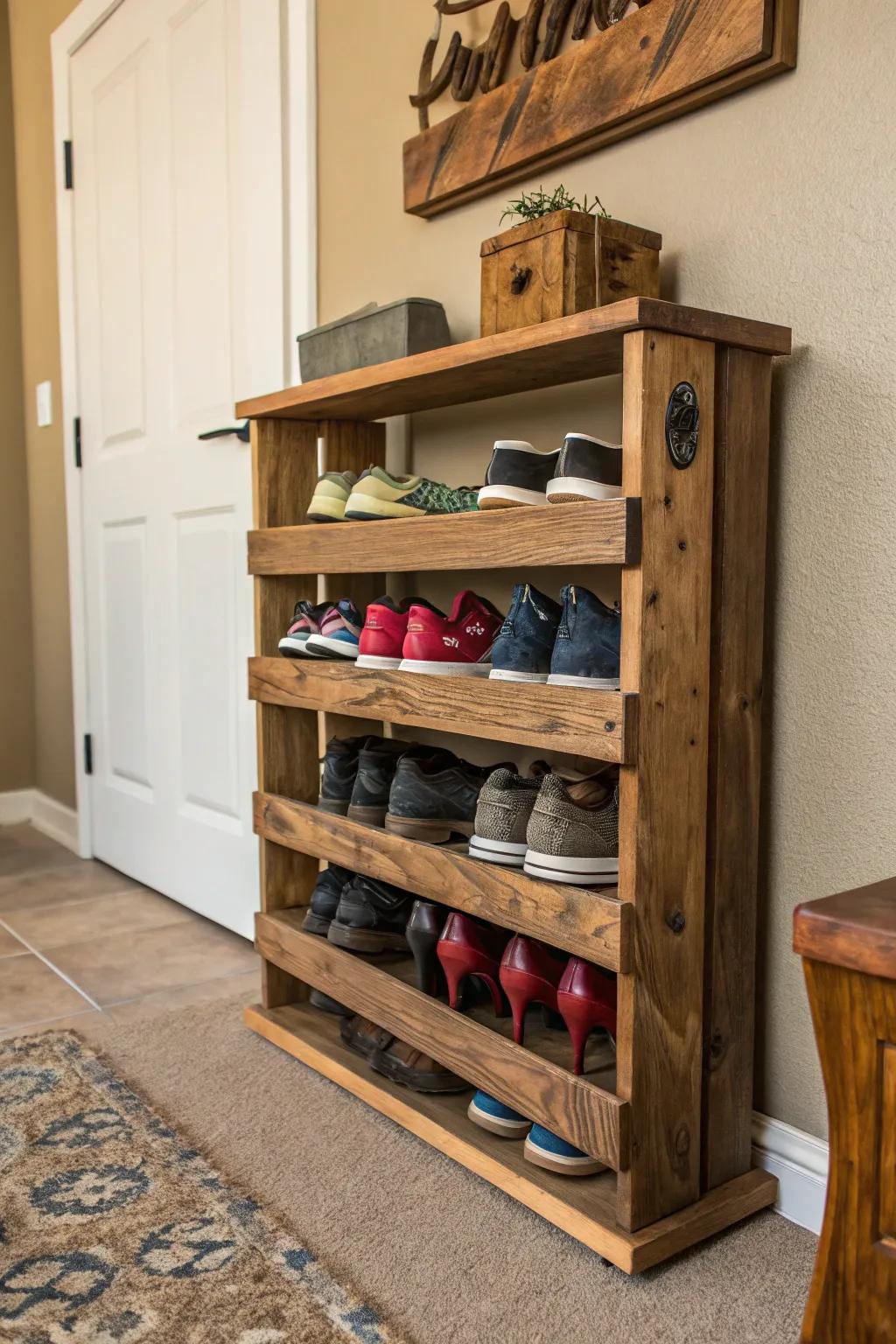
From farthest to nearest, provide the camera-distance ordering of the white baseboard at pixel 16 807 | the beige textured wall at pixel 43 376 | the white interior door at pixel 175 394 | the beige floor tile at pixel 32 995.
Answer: the white baseboard at pixel 16 807 → the beige textured wall at pixel 43 376 → the white interior door at pixel 175 394 → the beige floor tile at pixel 32 995

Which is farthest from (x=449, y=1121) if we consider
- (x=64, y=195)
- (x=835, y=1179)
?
(x=64, y=195)

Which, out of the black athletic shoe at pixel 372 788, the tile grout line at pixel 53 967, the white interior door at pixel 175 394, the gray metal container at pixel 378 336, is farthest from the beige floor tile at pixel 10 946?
the gray metal container at pixel 378 336

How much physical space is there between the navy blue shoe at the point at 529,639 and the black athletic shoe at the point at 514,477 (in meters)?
0.11

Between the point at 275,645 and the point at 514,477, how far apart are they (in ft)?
2.07

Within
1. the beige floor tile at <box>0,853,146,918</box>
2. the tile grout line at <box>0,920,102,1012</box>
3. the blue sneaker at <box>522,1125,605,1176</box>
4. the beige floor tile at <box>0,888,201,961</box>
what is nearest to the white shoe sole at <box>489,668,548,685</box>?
the blue sneaker at <box>522,1125,605,1176</box>

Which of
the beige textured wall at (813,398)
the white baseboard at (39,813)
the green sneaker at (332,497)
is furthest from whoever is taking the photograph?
the white baseboard at (39,813)

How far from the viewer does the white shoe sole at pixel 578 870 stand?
4.07 feet

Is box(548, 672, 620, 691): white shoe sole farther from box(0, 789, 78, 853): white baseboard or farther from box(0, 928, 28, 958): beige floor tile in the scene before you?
box(0, 789, 78, 853): white baseboard

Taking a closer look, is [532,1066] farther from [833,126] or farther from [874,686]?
[833,126]

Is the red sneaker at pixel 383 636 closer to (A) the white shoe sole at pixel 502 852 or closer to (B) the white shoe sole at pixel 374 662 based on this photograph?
(B) the white shoe sole at pixel 374 662

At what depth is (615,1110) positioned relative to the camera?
45.4 inches

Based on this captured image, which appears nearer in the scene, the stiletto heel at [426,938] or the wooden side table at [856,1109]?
the wooden side table at [856,1109]

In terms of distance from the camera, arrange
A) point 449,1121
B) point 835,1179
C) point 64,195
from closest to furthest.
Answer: point 835,1179, point 449,1121, point 64,195

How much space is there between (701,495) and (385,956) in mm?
870
